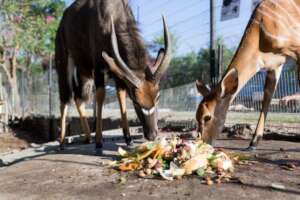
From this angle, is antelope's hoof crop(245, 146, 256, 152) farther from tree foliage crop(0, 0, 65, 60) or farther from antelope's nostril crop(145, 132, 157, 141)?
tree foliage crop(0, 0, 65, 60)

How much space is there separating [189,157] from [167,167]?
279mm

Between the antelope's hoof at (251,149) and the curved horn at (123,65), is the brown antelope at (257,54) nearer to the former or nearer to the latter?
the antelope's hoof at (251,149)

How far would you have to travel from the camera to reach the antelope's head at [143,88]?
22.0 ft

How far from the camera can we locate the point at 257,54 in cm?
707

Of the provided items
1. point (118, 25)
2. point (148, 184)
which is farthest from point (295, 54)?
point (148, 184)

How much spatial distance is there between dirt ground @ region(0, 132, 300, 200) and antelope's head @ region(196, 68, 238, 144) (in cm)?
68

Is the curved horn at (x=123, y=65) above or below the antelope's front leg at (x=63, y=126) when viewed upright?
above

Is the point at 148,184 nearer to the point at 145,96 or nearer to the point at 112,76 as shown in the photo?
the point at 145,96

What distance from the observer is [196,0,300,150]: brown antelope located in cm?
671

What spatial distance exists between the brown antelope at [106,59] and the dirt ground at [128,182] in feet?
3.16

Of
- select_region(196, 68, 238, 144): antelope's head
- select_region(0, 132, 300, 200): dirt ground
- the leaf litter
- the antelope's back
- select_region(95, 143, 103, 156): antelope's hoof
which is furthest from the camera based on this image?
the antelope's back

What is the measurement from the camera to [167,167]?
18.2 feet

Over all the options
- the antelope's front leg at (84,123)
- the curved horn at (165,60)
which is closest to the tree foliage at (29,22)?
the antelope's front leg at (84,123)

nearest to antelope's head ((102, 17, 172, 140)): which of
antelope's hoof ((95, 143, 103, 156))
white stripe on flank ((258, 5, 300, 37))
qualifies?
antelope's hoof ((95, 143, 103, 156))
